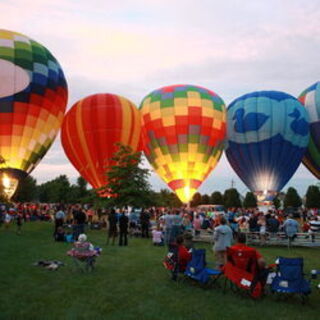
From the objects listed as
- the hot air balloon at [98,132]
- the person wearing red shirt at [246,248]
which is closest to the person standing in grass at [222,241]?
the person wearing red shirt at [246,248]

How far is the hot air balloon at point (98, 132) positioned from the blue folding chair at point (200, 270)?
19853 millimetres

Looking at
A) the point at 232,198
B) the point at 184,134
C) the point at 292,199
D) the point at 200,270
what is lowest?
the point at 200,270

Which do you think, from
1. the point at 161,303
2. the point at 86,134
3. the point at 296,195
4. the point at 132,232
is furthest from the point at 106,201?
the point at 296,195

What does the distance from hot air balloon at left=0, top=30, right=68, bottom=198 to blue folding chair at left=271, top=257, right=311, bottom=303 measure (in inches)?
768

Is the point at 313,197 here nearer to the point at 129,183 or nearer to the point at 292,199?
the point at 292,199

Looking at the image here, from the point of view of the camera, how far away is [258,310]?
6180 mm

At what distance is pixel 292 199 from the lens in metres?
62.7

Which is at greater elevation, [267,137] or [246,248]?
[267,137]

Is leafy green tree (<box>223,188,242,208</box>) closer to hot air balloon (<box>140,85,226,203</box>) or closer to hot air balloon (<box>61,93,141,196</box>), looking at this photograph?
hot air balloon (<box>140,85,226,203</box>)

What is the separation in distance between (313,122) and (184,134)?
33.6 feet

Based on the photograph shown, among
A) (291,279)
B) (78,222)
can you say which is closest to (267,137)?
(78,222)

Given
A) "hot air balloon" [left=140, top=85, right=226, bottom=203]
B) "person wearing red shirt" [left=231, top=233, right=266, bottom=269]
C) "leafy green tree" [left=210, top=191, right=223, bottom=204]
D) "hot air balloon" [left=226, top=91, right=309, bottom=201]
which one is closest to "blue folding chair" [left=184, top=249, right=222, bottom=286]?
"person wearing red shirt" [left=231, top=233, right=266, bottom=269]

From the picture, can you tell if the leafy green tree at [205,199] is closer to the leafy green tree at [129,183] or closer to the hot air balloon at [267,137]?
the hot air balloon at [267,137]

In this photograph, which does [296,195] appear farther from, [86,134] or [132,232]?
[132,232]
